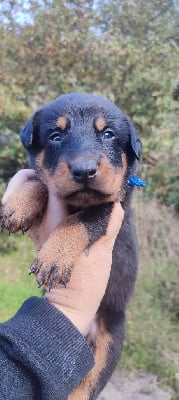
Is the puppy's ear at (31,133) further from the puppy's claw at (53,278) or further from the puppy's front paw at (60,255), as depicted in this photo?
the puppy's claw at (53,278)

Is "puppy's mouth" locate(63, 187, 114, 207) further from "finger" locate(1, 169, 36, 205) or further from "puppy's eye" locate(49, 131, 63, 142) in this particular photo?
"finger" locate(1, 169, 36, 205)

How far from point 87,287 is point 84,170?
16.0 inches

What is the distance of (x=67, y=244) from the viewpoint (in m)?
1.92

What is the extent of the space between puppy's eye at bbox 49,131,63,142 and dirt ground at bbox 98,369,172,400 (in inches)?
111

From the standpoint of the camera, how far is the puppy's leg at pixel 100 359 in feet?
7.29

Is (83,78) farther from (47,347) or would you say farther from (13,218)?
(47,347)

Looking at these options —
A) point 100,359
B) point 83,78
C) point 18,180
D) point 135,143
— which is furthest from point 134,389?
point 83,78

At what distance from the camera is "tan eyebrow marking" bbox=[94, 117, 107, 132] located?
6.93ft

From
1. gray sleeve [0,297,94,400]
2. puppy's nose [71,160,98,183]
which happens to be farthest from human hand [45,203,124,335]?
puppy's nose [71,160,98,183]

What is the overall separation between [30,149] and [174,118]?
17.1 ft

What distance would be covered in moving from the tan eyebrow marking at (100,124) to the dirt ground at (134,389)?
2.82 m

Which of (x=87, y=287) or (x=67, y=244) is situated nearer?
(x=87, y=287)

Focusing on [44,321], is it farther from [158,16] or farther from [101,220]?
[158,16]

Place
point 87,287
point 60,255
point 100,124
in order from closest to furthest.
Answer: point 87,287 → point 60,255 → point 100,124
